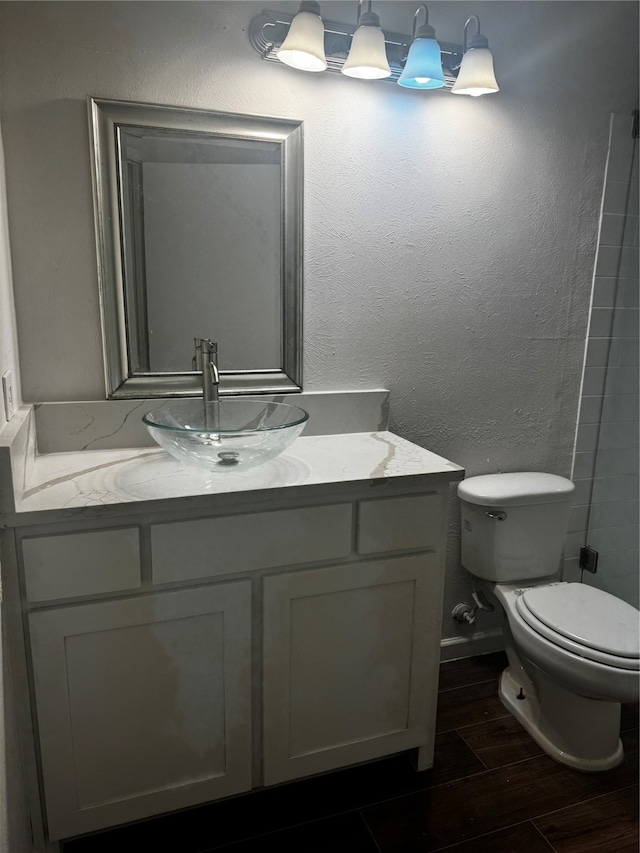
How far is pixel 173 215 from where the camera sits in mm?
1572

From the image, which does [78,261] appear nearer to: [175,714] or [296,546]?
[296,546]

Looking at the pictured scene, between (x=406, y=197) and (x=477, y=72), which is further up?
(x=477, y=72)

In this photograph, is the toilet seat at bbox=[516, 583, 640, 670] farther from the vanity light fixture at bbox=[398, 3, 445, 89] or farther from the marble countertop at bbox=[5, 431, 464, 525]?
the vanity light fixture at bbox=[398, 3, 445, 89]

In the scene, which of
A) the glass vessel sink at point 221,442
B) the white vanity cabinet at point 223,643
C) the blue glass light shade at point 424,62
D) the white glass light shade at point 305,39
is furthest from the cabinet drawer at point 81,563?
the blue glass light shade at point 424,62

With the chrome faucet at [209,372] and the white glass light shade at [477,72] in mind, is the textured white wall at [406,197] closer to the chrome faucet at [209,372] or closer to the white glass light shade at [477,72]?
the white glass light shade at [477,72]

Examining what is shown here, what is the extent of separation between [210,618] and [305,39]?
139 cm

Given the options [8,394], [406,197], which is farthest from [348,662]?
[406,197]

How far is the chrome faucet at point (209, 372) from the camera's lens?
1.57 m

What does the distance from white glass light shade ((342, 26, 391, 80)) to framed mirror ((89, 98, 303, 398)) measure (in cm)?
21

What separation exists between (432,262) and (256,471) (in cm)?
88

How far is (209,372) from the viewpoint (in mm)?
1567

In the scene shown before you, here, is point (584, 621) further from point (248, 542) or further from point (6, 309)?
point (6, 309)

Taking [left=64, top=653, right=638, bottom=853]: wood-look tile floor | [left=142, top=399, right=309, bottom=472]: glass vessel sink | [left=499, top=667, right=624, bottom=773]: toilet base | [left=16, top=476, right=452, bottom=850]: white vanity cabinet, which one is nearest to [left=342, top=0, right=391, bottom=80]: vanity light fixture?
[left=142, top=399, right=309, bottom=472]: glass vessel sink

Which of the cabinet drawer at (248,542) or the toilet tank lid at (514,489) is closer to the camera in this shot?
the cabinet drawer at (248,542)
